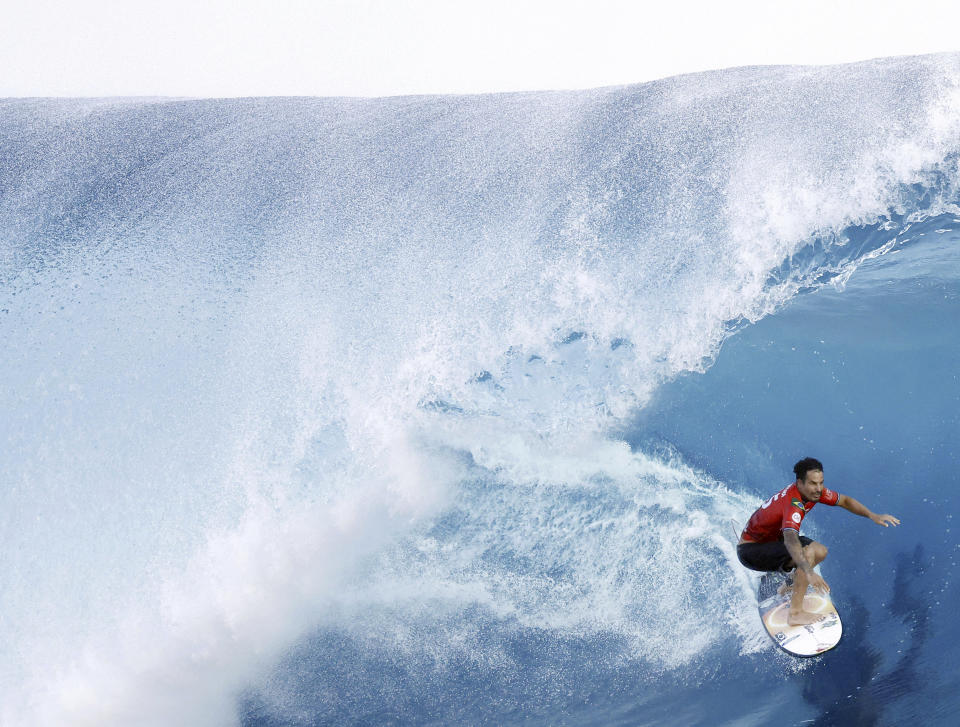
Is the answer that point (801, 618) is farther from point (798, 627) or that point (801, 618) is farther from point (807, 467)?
point (807, 467)

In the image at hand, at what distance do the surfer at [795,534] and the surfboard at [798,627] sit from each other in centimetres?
5

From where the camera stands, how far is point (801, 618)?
14.1 ft

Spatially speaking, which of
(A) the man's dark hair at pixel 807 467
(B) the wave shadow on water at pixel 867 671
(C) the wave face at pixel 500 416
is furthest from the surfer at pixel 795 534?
(C) the wave face at pixel 500 416

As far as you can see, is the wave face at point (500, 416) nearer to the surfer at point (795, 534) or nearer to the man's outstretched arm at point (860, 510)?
the surfer at point (795, 534)

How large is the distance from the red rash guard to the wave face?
2.77ft

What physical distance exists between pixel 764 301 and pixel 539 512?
Result: 236 cm

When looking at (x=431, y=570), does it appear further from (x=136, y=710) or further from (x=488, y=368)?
(x=136, y=710)

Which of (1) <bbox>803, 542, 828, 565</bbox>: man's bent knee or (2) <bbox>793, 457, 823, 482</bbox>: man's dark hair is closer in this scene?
(2) <bbox>793, 457, 823, 482</bbox>: man's dark hair

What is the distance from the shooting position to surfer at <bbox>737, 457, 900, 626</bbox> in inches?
151

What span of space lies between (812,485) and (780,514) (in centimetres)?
37

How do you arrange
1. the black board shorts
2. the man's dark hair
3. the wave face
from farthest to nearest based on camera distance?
the wave face, the black board shorts, the man's dark hair

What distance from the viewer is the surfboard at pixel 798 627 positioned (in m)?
4.20

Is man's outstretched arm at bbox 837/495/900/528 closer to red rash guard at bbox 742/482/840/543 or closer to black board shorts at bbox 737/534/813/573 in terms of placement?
red rash guard at bbox 742/482/840/543

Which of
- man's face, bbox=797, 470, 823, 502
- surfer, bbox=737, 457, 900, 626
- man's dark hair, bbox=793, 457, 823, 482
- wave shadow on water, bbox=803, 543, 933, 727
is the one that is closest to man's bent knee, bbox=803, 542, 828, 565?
surfer, bbox=737, 457, 900, 626
